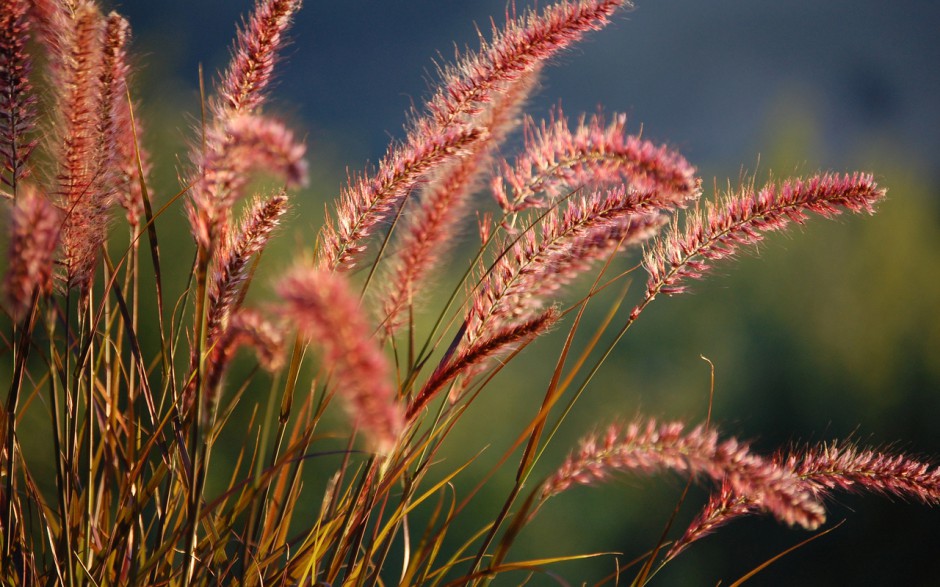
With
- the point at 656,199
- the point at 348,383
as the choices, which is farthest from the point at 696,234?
the point at 348,383

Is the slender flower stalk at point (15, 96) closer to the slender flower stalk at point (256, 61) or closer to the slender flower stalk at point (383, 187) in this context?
the slender flower stalk at point (256, 61)

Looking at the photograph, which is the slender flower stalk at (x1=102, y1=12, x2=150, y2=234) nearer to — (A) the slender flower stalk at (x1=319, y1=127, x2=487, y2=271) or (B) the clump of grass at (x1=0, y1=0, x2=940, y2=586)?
(B) the clump of grass at (x1=0, y1=0, x2=940, y2=586)

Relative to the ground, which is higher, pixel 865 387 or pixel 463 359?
pixel 463 359

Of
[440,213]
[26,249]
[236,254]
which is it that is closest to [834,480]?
[440,213]

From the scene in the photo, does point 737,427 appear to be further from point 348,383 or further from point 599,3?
point 348,383

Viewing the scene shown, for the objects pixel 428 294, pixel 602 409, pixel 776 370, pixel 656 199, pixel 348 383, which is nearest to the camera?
pixel 348 383

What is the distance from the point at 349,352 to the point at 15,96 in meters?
0.40

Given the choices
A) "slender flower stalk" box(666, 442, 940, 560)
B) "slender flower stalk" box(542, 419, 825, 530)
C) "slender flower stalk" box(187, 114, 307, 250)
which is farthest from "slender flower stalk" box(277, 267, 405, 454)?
"slender flower stalk" box(666, 442, 940, 560)

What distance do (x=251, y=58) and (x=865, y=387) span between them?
6.82ft

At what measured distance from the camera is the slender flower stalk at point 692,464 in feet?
1.67

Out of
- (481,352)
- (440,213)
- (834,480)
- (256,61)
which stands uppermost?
(256,61)

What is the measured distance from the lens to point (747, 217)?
0.65m

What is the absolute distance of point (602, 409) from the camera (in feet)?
6.81

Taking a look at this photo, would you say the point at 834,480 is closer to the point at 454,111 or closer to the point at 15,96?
the point at 454,111
